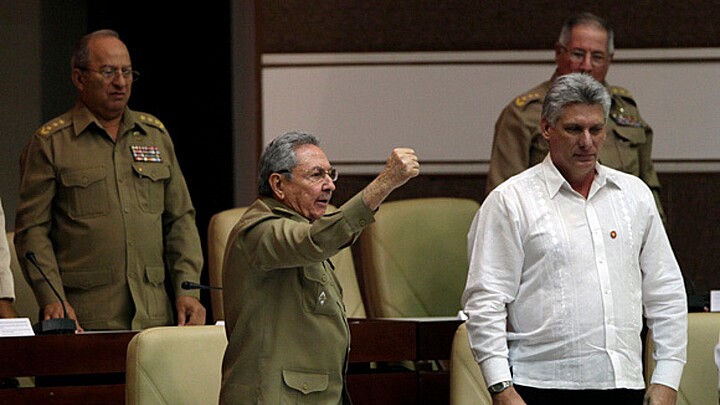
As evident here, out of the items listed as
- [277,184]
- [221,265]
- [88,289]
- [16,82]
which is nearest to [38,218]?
[88,289]

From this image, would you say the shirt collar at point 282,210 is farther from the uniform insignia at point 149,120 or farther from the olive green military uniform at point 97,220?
the uniform insignia at point 149,120

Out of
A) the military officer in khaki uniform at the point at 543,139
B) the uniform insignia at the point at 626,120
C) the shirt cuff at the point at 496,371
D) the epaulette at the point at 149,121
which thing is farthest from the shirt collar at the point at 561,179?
the epaulette at the point at 149,121

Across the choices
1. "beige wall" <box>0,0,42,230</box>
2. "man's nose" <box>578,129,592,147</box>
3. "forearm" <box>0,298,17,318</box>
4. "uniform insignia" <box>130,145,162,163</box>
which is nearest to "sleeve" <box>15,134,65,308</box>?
"forearm" <box>0,298,17,318</box>

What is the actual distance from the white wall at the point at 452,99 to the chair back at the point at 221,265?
1.05 m

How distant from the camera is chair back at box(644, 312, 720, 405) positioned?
3703mm

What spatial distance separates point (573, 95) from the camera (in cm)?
342

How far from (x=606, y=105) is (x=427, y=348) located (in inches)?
37.8

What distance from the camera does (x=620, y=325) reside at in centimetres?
332

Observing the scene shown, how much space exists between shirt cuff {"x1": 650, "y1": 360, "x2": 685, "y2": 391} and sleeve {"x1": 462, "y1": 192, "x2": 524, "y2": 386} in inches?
14.4

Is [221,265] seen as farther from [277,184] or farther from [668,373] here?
[668,373]

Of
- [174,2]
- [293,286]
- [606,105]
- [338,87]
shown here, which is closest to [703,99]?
[338,87]

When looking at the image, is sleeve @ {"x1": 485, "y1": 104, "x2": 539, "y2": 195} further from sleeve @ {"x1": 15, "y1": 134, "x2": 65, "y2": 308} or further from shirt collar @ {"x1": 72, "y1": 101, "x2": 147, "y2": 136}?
sleeve @ {"x1": 15, "y1": 134, "x2": 65, "y2": 308}

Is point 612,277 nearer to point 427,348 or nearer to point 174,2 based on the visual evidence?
point 427,348

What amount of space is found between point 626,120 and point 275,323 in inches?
84.3
